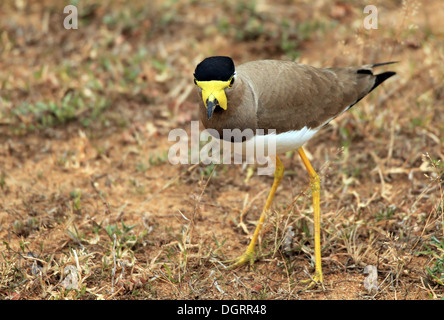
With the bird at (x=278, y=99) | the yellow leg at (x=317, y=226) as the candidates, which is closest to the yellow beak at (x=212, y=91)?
the bird at (x=278, y=99)

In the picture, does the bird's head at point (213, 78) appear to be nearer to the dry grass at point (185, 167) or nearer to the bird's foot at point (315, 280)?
the dry grass at point (185, 167)

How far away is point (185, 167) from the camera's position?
554cm

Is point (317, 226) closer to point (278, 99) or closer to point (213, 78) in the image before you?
point (278, 99)

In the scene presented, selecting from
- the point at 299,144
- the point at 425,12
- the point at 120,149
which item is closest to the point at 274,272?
the point at 299,144

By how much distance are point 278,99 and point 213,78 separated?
26.7 inches

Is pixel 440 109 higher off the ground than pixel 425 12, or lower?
lower

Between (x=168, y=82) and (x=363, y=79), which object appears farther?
(x=168, y=82)

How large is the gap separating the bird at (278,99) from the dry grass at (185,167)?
0.86 ft

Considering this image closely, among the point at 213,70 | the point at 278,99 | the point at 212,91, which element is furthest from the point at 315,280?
the point at 213,70

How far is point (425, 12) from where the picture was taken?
23.4 feet

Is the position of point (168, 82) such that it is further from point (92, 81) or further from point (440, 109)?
point (440, 109)

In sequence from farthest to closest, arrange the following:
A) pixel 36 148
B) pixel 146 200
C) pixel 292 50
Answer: pixel 292 50
pixel 36 148
pixel 146 200

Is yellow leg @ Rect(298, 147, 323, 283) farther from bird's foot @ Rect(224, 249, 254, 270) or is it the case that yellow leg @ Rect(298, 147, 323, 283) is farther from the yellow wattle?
the yellow wattle

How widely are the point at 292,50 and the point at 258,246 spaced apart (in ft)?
10.5
